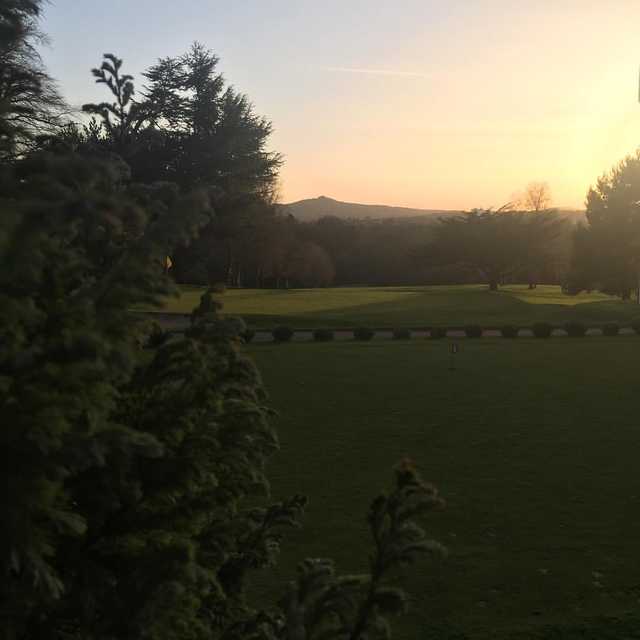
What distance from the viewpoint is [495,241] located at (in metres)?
66.0

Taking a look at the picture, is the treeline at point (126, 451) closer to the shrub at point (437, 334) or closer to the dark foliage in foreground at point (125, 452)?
the dark foliage in foreground at point (125, 452)

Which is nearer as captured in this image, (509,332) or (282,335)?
(282,335)

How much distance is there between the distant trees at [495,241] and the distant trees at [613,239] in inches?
414

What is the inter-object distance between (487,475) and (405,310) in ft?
112

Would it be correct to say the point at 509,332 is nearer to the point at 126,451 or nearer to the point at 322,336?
the point at 322,336

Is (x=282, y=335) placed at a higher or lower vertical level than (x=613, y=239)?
lower

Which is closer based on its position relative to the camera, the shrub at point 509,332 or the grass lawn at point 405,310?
the shrub at point 509,332

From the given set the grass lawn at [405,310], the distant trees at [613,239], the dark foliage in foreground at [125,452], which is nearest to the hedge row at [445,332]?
the grass lawn at [405,310]

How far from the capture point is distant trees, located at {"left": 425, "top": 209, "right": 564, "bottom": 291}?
216 ft

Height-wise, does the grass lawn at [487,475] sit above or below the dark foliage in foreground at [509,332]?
below

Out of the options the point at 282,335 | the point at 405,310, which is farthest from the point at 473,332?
the point at 405,310

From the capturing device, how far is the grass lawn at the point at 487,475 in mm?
6773

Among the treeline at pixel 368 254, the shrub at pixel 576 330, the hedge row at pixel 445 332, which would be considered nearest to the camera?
the hedge row at pixel 445 332

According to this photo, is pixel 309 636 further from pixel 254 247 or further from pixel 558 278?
pixel 558 278
